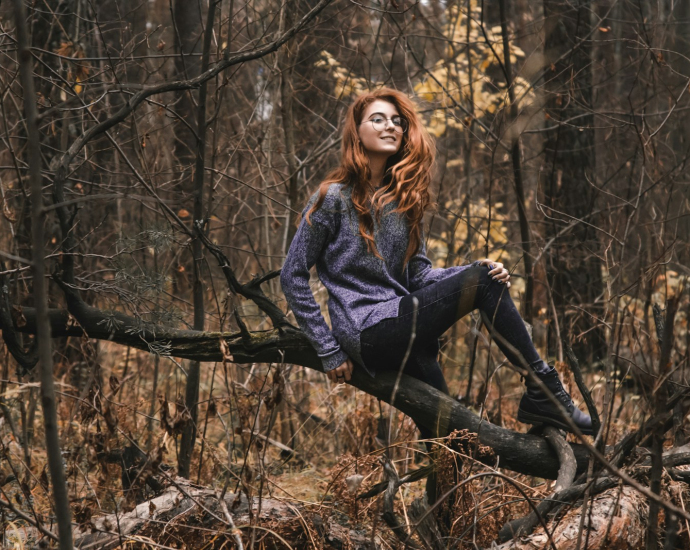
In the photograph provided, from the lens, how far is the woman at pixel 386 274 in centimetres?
278

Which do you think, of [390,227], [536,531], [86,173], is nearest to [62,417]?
[86,173]

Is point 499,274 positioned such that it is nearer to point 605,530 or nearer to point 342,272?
point 342,272

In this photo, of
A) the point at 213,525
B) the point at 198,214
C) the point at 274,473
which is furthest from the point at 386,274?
the point at 274,473

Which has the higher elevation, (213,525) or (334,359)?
(334,359)

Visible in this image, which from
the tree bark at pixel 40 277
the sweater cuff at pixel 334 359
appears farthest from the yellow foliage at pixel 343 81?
the tree bark at pixel 40 277

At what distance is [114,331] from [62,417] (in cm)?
192

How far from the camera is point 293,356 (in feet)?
9.82

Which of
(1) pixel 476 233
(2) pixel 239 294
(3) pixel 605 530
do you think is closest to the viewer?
(3) pixel 605 530

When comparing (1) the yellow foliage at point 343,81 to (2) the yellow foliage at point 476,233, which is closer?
(1) the yellow foliage at point 343,81

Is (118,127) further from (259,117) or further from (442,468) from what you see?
(442,468)

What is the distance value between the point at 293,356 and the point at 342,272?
394mm

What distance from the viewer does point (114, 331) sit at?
2953mm

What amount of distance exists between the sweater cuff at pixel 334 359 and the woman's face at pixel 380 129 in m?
0.88

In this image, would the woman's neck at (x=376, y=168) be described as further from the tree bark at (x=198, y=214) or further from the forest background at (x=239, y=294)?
the tree bark at (x=198, y=214)
